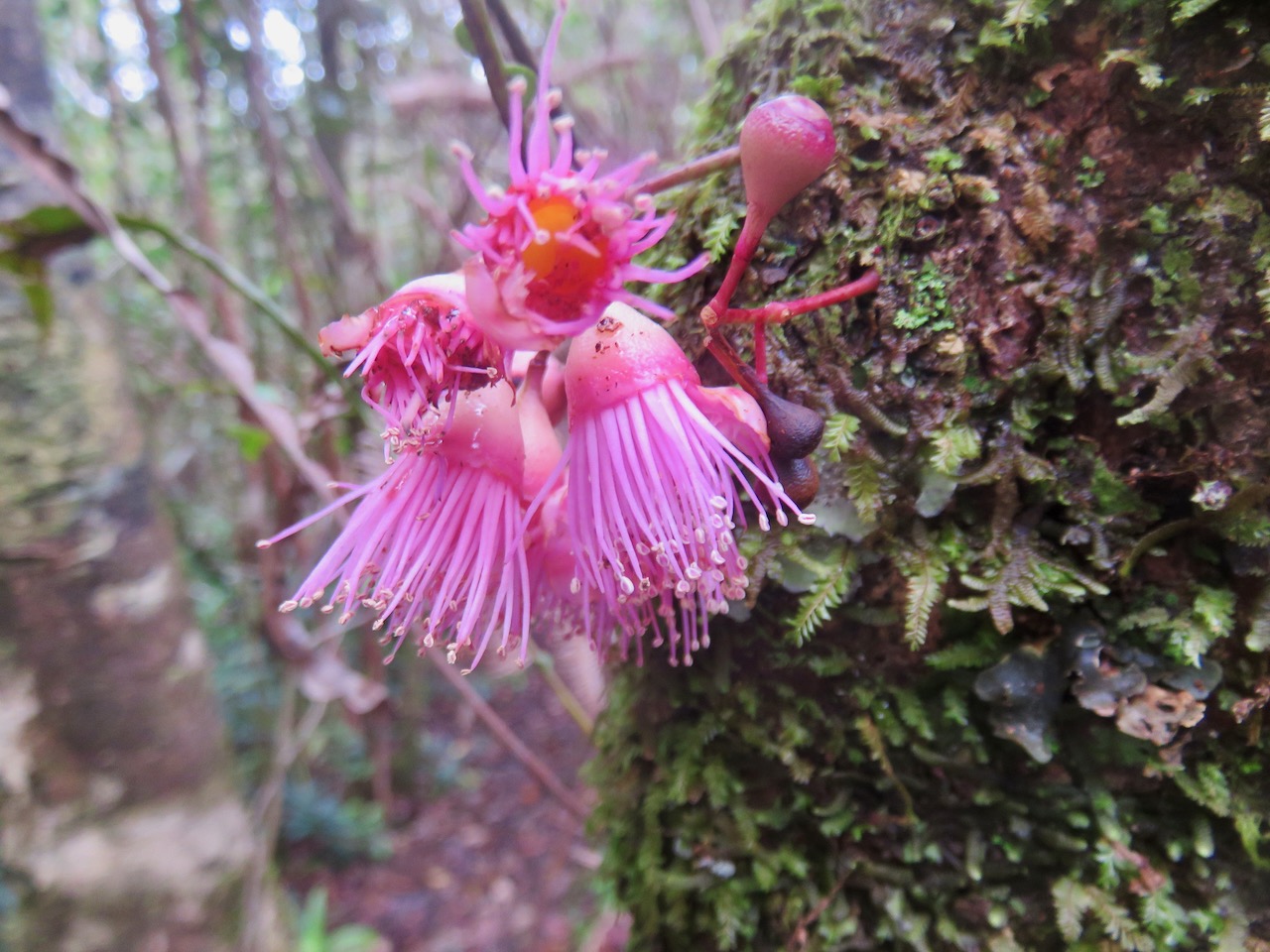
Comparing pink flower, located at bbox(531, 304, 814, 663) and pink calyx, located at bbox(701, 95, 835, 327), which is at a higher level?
pink calyx, located at bbox(701, 95, 835, 327)

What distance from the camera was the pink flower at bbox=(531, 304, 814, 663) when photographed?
0.76 metres

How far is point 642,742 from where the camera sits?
1121 mm

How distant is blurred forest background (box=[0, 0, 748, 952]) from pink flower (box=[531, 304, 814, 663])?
65.3 inches

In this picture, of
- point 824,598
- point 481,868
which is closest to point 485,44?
point 824,598

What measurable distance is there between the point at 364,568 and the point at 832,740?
68 centimetres

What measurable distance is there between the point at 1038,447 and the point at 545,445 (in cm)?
61

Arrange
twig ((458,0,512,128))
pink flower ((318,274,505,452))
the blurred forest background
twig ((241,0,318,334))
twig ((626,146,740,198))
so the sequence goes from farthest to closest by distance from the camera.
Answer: the blurred forest background, twig ((241,0,318,334)), twig ((458,0,512,128)), twig ((626,146,740,198)), pink flower ((318,274,505,452))

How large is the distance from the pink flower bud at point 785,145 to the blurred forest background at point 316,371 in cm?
184

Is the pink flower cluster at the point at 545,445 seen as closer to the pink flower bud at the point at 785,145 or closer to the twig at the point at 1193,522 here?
the pink flower bud at the point at 785,145

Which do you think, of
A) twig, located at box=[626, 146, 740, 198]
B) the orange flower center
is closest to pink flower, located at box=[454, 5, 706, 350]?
the orange flower center

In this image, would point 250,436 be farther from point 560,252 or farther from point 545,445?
point 560,252

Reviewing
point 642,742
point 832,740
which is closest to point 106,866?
point 642,742

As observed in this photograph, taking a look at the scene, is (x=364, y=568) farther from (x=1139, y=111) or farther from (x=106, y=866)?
(x=106, y=866)

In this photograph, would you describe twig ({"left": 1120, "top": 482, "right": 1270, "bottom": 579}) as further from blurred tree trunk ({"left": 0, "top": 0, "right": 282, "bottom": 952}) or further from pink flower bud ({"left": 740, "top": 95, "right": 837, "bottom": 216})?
blurred tree trunk ({"left": 0, "top": 0, "right": 282, "bottom": 952})
